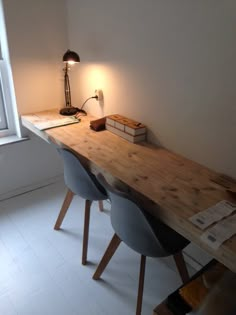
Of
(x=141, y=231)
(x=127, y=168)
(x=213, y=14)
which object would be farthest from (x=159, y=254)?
(x=213, y=14)

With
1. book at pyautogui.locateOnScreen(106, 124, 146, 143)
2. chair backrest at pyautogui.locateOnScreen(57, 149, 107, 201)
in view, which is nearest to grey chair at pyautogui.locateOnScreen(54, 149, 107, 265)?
chair backrest at pyautogui.locateOnScreen(57, 149, 107, 201)

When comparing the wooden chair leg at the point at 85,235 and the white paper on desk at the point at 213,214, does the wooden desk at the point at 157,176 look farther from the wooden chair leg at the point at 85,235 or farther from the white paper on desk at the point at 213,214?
the wooden chair leg at the point at 85,235

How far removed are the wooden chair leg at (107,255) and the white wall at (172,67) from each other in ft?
2.19

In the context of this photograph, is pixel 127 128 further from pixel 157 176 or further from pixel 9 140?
pixel 9 140

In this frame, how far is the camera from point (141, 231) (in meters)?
1.22

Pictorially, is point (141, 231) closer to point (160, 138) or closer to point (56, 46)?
point (160, 138)

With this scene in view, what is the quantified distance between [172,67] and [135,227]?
36.3 inches

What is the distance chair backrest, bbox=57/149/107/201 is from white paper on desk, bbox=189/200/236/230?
68 cm

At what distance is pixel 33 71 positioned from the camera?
2271 mm

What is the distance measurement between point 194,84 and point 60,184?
1.75 m

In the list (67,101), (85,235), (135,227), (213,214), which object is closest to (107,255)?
(85,235)

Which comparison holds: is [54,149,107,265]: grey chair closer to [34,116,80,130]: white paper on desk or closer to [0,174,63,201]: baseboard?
[34,116,80,130]: white paper on desk

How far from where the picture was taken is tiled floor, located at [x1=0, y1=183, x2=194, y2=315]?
150cm

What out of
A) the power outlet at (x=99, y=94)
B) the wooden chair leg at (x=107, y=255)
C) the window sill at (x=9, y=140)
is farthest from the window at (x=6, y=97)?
the wooden chair leg at (x=107, y=255)
